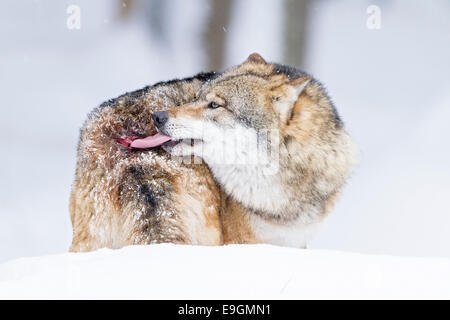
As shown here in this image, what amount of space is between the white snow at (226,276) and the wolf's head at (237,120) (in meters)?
1.23

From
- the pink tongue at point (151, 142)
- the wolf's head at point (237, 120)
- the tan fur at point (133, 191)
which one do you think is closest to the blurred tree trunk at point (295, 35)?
the wolf's head at point (237, 120)

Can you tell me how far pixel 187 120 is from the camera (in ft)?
13.8

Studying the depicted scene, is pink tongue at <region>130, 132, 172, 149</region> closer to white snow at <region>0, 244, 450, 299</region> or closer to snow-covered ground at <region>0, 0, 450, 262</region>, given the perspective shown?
white snow at <region>0, 244, 450, 299</region>

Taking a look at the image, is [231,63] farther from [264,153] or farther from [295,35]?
[264,153]

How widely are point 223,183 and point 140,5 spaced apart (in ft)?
27.3

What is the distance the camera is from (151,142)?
425 centimetres

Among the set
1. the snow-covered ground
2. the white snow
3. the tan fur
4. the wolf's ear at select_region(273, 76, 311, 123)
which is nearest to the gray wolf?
the wolf's ear at select_region(273, 76, 311, 123)

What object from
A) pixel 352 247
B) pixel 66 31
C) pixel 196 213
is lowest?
pixel 352 247

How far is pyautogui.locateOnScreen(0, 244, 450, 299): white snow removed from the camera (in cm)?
254

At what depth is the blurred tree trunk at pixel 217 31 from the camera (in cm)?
946

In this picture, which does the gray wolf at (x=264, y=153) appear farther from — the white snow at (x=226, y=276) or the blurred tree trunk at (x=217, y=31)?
the blurred tree trunk at (x=217, y=31)

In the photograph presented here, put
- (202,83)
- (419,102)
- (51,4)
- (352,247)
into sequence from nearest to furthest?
1. (202,83)
2. (352,247)
3. (419,102)
4. (51,4)

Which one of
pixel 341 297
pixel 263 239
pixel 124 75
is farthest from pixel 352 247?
pixel 124 75
